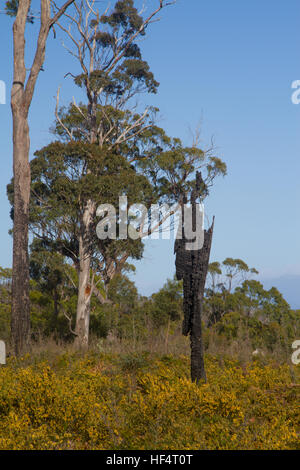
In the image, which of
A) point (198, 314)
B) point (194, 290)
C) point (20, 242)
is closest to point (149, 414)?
point (198, 314)

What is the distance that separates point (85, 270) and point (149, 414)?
14793 mm

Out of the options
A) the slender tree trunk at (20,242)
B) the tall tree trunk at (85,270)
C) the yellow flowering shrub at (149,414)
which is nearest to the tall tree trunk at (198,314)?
the yellow flowering shrub at (149,414)

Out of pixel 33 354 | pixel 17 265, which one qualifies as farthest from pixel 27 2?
pixel 33 354

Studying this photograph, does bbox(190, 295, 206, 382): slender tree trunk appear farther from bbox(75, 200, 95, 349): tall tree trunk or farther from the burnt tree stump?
bbox(75, 200, 95, 349): tall tree trunk

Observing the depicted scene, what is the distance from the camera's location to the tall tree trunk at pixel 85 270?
1966cm

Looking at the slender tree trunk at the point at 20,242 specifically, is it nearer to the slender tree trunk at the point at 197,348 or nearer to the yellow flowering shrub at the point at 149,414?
the yellow flowering shrub at the point at 149,414

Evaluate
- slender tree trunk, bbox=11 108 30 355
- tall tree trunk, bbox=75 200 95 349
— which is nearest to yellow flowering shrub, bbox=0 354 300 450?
slender tree trunk, bbox=11 108 30 355

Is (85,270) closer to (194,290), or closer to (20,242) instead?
(20,242)

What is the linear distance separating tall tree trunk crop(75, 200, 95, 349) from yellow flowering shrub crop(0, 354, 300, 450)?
11581 mm

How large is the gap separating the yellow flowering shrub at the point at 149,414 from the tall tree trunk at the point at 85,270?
11581 millimetres

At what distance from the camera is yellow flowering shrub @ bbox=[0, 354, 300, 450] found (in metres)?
4.94

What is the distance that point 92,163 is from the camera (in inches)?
779

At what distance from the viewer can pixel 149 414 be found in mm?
5504
